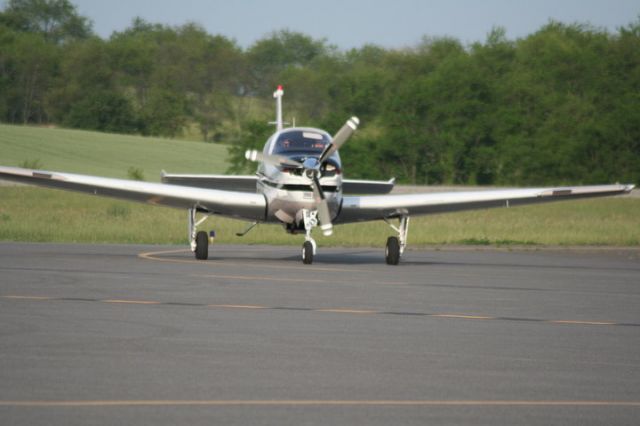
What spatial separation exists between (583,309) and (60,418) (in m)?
8.39

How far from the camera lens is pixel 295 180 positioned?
68.3ft

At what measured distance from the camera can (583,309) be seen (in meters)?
13.3

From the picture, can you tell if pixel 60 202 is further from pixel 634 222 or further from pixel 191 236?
pixel 191 236

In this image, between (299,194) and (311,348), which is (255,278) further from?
(311,348)

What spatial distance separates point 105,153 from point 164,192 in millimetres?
69722

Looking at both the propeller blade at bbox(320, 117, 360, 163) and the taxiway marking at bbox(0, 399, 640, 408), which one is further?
the propeller blade at bbox(320, 117, 360, 163)

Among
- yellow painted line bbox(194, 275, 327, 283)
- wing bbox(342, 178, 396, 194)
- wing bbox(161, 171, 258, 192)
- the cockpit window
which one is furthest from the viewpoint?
wing bbox(342, 178, 396, 194)

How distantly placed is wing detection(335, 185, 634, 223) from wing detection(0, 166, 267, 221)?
1942 mm

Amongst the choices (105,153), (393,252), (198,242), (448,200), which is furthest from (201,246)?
(105,153)

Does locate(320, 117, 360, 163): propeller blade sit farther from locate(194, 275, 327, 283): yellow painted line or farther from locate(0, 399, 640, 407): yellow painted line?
locate(0, 399, 640, 407): yellow painted line

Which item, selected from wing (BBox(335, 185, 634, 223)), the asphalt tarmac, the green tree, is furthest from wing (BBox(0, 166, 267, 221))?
the green tree

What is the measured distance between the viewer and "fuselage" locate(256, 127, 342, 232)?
20844 mm

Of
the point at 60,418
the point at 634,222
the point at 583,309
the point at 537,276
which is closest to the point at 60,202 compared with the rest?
the point at 634,222

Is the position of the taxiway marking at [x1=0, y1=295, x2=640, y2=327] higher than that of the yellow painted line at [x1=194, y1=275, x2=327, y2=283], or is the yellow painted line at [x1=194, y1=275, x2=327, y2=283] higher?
the yellow painted line at [x1=194, y1=275, x2=327, y2=283]
